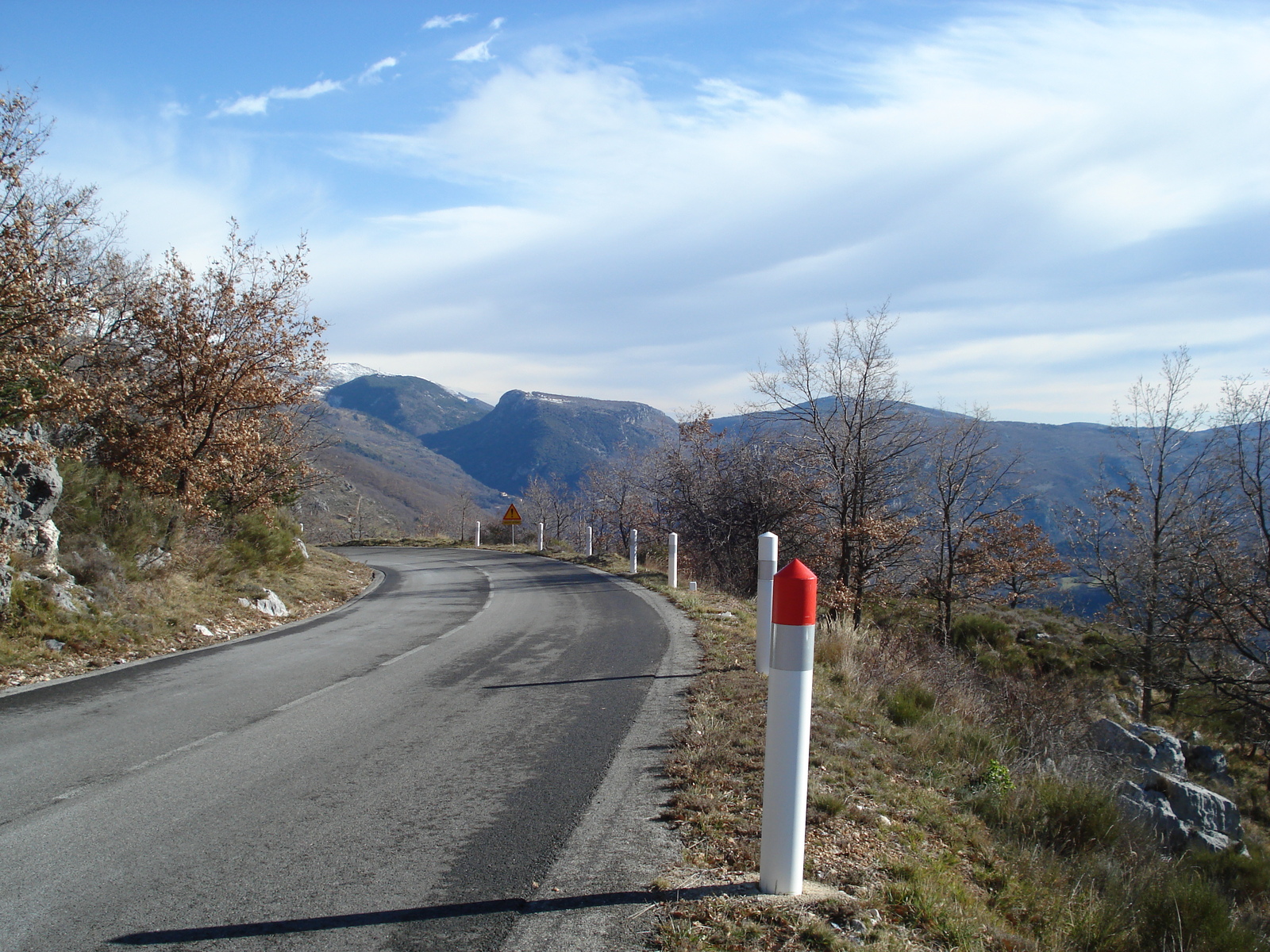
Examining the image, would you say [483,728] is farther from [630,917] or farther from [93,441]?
[93,441]

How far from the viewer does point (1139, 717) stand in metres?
19.5

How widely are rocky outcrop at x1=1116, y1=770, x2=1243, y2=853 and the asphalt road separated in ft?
14.4

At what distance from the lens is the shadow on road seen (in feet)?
9.43

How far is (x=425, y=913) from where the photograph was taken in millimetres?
3043

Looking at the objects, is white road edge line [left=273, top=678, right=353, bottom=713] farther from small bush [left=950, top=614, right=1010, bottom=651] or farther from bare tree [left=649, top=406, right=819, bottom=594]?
small bush [left=950, top=614, right=1010, bottom=651]

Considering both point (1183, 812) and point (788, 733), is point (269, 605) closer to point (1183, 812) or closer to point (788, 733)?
point (788, 733)

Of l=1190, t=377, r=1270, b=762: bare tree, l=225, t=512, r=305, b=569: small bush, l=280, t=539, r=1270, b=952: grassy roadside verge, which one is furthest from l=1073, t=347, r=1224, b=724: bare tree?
l=225, t=512, r=305, b=569: small bush

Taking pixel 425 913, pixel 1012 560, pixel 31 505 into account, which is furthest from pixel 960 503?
pixel 425 913

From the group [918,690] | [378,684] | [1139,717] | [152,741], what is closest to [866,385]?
[1139,717]

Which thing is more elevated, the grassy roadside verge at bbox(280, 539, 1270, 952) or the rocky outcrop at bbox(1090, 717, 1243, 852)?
the grassy roadside verge at bbox(280, 539, 1270, 952)

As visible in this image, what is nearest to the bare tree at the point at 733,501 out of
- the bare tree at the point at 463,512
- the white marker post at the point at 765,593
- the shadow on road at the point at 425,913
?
the white marker post at the point at 765,593

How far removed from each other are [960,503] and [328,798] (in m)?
26.3

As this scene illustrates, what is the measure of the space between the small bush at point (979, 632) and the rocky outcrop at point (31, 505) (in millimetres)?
23387

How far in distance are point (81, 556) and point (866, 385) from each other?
17316 millimetres
